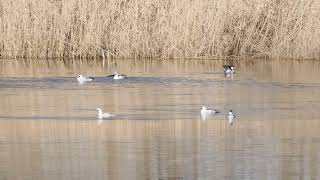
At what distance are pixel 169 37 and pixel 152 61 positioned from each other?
0.69 metres

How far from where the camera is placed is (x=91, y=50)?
2294 centimetres

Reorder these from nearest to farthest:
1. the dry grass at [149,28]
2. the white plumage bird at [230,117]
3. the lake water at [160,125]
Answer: the lake water at [160,125] → the white plumage bird at [230,117] → the dry grass at [149,28]

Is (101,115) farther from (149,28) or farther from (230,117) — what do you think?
(149,28)

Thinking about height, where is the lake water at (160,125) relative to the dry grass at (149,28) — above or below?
below

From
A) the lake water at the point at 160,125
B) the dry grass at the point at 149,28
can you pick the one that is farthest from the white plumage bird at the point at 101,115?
the dry grass at the point at 149,28

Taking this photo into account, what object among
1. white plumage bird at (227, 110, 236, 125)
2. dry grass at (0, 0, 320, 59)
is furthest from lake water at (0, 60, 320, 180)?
dry grass at (0, 0, 320, 59)

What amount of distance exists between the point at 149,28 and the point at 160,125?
1060cm

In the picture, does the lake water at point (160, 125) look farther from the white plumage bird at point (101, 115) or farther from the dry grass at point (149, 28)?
the dry grass at point (149, 28)

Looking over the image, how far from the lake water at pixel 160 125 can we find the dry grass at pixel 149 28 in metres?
2.12

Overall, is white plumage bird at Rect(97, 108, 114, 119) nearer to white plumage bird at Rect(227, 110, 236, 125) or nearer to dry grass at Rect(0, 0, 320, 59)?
white plumage bird at Rect(227, 110, 236, 125)

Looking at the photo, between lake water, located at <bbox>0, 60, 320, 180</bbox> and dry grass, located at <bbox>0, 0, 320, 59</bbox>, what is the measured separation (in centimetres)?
212

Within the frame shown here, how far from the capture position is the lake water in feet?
30.4

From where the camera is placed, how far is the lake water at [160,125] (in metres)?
9.27

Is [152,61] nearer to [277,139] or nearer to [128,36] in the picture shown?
[128,36]
